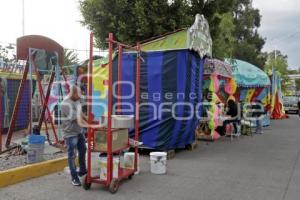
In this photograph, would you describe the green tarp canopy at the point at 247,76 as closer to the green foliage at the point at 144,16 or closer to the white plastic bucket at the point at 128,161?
the green foliage at the point at 144,16

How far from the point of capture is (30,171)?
7.20m

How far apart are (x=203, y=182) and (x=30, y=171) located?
3420mm

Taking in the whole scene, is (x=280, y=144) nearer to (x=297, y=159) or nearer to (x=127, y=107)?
(x=297, y=159)

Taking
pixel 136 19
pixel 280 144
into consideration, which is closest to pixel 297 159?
pixel 280 144

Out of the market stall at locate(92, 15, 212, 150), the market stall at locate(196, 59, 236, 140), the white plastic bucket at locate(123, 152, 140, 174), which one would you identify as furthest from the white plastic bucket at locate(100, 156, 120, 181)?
the market stall at locate(196, 59, 236, 140)

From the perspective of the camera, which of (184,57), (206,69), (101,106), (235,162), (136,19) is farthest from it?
(206,69)

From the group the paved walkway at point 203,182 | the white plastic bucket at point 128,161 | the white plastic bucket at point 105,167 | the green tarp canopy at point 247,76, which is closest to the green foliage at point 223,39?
the green tarp canopy at point 247,76

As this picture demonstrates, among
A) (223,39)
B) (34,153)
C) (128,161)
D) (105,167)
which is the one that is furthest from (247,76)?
(105,167)

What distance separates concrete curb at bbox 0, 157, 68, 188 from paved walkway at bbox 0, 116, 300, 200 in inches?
6.5

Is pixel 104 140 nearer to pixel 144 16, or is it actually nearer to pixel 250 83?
pixel 144 16

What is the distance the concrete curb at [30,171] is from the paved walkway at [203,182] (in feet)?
0.54

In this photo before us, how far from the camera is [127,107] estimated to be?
10180mm

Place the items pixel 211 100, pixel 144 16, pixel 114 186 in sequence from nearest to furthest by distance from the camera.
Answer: pixel 114 186 < pixel 144 16 < pixel 211 100

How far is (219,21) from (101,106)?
5586 millimetres
